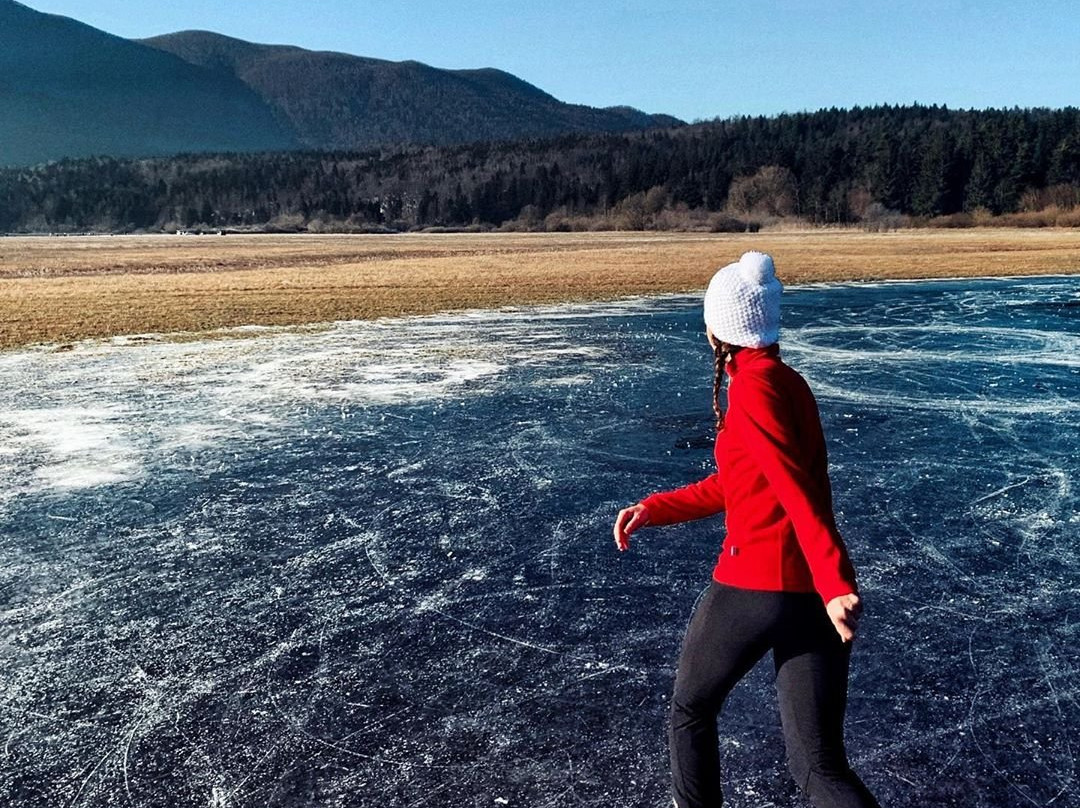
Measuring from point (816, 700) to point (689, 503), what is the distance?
25.1 inches

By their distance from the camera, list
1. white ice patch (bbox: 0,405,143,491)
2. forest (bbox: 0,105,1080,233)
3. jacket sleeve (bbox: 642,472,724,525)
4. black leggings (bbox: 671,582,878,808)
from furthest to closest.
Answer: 1. forest (bbox: 0,105,1080,233)
2. white ice patch (bbox: 0,405,143,491)
3. jacket sleeve (bbox: 642,472,724,525)
4. black leggings (bbox: 671,582,878,808)

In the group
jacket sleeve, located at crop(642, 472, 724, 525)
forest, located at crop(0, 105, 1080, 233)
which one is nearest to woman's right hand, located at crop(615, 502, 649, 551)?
jacket sleeve, located at crop(642, 472, 724, 525)

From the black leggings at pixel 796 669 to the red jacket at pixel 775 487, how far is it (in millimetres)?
61

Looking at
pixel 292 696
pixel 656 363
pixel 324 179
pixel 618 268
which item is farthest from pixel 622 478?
pixel 324 179

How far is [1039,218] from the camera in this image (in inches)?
2785

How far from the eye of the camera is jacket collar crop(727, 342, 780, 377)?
91.0 inches

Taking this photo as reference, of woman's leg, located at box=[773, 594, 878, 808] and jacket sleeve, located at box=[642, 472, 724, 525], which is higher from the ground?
jacket sleeve, located at box=[642, 472, 724, 525]

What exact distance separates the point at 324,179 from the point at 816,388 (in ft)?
483

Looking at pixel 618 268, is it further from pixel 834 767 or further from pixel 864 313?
pixel 834 767

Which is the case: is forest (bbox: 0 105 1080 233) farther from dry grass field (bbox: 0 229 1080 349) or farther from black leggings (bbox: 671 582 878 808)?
black leggings (bbox: 671 582 878 808)

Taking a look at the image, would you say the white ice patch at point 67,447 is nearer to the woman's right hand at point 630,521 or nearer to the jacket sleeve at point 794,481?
the woman's right hand at point 630,521

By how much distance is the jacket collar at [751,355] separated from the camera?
2.31 meters

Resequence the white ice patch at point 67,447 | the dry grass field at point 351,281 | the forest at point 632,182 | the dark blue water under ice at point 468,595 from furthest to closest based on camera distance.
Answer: the forest at point 632,182 < the dry grass field at point 351,281 < the white ice patch at point 67,447 < the dark blue water under ice at point 468,595

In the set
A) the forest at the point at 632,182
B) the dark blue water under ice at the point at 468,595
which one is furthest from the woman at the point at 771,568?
the forest at the point at 632,182
